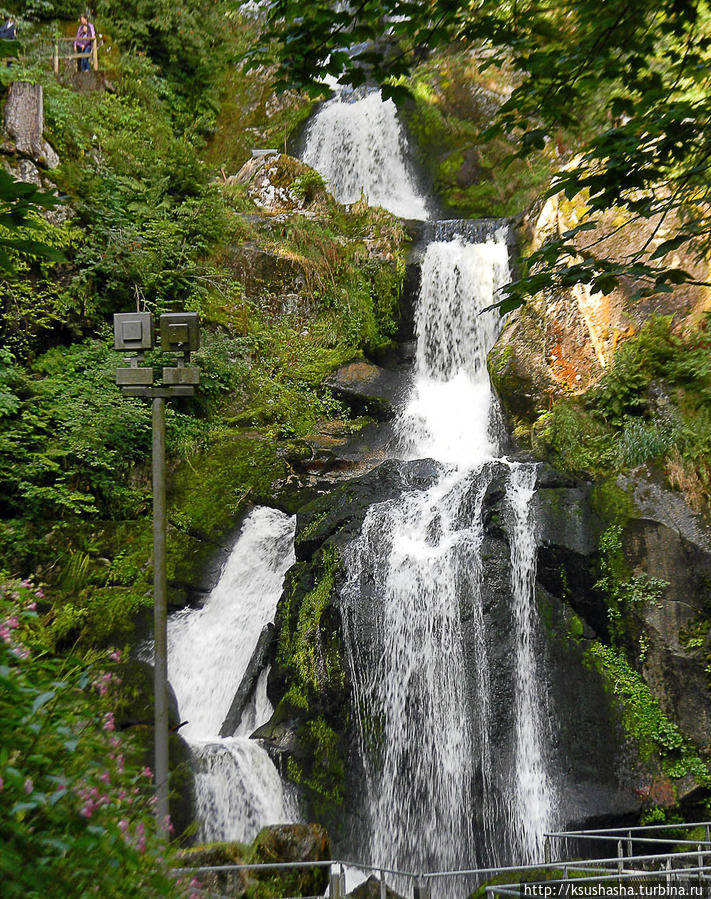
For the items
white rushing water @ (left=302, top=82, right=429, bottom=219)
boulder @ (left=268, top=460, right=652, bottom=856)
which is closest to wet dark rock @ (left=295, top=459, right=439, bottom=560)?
boulder @ (left=268, top=460, right=652, bottom=856)

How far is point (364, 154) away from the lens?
19859 mm

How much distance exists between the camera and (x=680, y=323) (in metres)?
10.5

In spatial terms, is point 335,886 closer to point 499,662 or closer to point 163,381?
point 163,381

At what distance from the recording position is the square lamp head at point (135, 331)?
18.6 feet

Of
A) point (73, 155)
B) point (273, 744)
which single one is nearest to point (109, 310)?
point (73, 155)

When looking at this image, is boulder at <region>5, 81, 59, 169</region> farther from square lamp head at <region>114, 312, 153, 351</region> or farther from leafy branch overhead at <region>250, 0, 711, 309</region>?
leafy branch overhead at <region>250, 0, 711, 309</region>

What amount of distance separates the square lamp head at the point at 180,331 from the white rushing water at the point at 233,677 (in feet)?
15.4

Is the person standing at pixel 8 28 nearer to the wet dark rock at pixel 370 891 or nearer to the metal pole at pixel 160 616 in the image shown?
the metal pole at pixel 160 616

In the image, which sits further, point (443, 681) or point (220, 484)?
point (220, 484)

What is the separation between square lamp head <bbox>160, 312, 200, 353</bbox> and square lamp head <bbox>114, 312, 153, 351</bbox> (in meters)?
0.12

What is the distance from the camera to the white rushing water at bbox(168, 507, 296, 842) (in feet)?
25.0

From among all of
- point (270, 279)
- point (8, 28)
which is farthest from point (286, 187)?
point (8, 28)

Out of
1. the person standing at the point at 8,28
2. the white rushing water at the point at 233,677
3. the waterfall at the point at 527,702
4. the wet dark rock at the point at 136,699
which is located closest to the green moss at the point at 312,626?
the white rushing water at the point at 233,677

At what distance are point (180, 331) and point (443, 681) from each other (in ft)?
17.7
